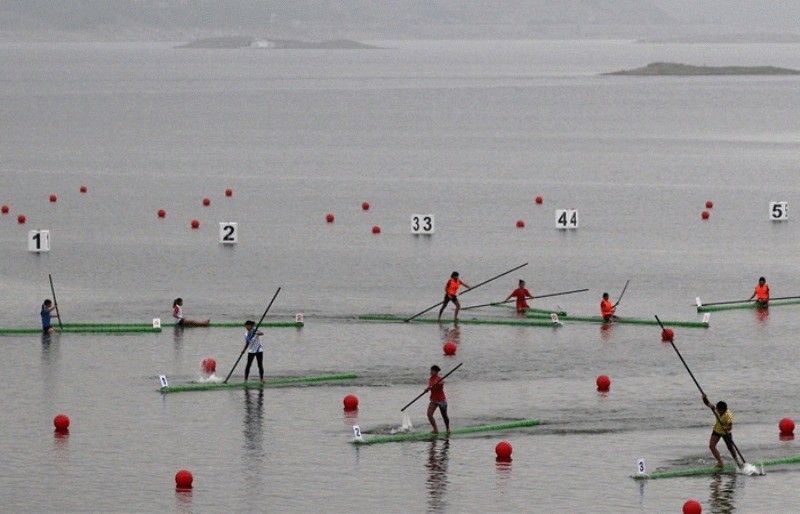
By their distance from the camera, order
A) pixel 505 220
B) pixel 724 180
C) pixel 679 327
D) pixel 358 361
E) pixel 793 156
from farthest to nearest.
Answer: pixel 793 156, pixel 724 180, pixel 505 220, pixel 679 327, pixel 358 361

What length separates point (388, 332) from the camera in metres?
55.5

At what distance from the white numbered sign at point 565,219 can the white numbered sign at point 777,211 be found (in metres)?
9.95

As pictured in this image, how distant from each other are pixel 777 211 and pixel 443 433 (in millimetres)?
48765

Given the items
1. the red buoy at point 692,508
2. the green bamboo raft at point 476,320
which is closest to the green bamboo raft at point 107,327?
the green bamboo raft at point 476,320

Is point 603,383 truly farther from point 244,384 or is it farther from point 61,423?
point 61,423

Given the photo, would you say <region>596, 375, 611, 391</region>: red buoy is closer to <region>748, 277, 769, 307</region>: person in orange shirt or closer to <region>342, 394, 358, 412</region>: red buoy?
<region>342, 394, 358, 412</region>: red buoy

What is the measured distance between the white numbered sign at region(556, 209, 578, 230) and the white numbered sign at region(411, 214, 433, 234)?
21.3ft

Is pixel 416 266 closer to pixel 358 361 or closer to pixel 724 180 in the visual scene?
pixel 358 361

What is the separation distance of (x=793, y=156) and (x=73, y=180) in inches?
1997

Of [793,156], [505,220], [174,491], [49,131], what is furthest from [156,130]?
[174,491]

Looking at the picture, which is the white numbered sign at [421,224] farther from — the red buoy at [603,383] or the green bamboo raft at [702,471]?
the green bamboo raft at [702,471]

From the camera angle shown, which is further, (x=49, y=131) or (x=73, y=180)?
(x=49, y=131)

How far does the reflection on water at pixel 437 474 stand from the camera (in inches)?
1405

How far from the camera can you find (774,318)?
58.2 m
